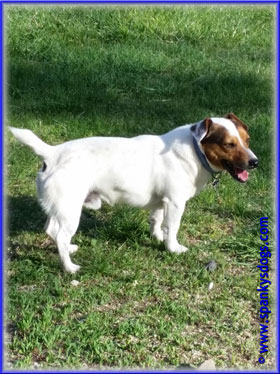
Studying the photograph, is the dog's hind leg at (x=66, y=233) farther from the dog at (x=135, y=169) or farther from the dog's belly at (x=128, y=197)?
the dog's belly at (x=128, y=197)

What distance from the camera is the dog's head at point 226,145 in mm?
4645

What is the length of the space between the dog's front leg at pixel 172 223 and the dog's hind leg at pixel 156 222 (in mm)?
191

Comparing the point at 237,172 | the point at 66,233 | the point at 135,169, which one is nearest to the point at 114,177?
the point at 135,169

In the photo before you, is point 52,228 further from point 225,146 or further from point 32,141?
point 225,146

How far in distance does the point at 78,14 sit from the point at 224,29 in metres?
2.25

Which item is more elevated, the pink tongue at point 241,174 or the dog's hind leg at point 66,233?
the pink tongue at point 241,174

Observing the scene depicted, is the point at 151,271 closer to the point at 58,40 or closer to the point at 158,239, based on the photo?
the point at 158,239

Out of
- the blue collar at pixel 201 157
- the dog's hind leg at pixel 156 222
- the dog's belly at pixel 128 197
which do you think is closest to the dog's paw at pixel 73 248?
the dog's belly at pixel 128 197

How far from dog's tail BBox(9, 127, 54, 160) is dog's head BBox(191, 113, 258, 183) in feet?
3.52

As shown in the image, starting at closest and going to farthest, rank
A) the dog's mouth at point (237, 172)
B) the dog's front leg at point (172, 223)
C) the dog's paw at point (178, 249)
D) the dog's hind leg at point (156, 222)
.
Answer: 1. the dog's mouth at point (237, 172)
2. the dog's front leg at point (172, 223)
3. the dog's paw at point (178, 249)
4. the dog's hind leg at point (156, 222)

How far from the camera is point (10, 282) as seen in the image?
15.4ft

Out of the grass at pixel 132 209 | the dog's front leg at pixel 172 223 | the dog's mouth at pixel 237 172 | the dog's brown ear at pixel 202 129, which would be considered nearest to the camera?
the grass at pixel 132 209

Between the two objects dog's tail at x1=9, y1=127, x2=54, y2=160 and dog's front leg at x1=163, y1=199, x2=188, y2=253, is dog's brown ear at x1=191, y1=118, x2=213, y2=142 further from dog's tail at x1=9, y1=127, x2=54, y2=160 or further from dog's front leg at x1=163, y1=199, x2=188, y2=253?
dog's tail at x1=9, y1=127, x2=54, y2=160

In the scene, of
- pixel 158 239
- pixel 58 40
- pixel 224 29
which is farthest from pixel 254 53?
pixel 158 239
